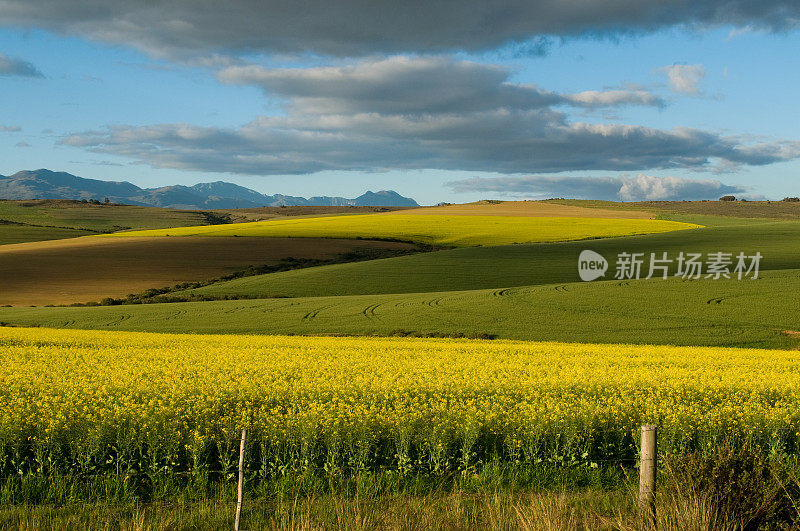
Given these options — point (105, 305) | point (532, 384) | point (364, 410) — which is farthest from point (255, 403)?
point (105, 305)

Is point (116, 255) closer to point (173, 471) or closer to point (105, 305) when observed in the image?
point (105, 305)

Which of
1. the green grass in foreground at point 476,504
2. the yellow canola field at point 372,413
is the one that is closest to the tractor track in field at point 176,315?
the yellow canola field at point 372,413

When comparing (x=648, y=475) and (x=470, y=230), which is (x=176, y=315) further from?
(x=470, y=230)

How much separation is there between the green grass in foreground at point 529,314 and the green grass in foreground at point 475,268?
16.9 ft

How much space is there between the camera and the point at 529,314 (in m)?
36.5

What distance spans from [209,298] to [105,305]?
25.2 ft

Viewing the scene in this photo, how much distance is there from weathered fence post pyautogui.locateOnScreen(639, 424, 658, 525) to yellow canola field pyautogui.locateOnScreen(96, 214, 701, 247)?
235 ft

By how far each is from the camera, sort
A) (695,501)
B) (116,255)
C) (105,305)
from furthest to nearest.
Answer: (116,255) < (105,305) < (695,501)

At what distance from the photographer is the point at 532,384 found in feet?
43.2

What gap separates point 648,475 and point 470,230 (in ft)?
283

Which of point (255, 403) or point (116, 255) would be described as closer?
point (255, 403)

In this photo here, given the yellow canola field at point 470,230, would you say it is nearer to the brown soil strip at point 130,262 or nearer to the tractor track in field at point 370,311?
the brown soil strip at point 130,262

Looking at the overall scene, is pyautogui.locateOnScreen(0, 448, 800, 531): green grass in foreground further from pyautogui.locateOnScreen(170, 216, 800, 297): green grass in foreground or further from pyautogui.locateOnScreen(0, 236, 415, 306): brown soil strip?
pyautogui.locateOnScreen(0, 236, 415, 306): brown soil strip

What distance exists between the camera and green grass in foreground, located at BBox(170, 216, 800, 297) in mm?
49812
